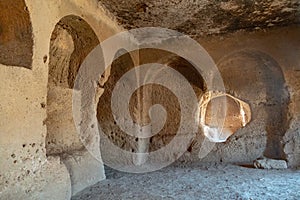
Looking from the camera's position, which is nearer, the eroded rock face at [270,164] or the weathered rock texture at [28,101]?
the weathered rock texture at [28,101]

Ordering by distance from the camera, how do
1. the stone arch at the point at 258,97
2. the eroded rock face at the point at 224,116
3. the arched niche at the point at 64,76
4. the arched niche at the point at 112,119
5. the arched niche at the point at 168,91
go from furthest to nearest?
1. the eroded rock face at the point at 224,116
2. the arched niche at the point at 168,91
3. the arched niche at the point at 112,119
4. the stone arch at the point at 258,97
5. the arched niche at the point at 64,76

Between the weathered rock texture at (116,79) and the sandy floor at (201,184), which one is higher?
the weathered rock texture at (116,79)

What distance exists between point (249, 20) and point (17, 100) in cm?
314

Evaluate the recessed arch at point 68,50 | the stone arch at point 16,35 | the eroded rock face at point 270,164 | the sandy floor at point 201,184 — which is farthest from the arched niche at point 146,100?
the stone arch at point 16,35

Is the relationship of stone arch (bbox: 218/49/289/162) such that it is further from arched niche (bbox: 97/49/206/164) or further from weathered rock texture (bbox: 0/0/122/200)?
weathered rock texture (bbox: 0/0/122/200)

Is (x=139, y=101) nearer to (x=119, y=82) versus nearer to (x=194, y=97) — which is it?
(x=119, y=82)

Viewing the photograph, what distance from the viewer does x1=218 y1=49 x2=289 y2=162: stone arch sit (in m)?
4.44

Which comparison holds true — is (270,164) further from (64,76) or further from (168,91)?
(64,76)

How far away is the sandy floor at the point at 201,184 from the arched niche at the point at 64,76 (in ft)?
2.13

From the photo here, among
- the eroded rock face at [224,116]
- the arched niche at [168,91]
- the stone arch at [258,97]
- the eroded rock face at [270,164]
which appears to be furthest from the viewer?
the eroded rock face at [224,116]

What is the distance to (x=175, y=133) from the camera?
504 centimetres

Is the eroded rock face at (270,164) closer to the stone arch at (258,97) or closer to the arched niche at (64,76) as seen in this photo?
the stone arch at (258,97)

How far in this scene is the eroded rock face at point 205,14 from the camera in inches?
134

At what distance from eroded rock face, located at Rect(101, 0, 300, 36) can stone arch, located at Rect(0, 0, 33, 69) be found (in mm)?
1331
